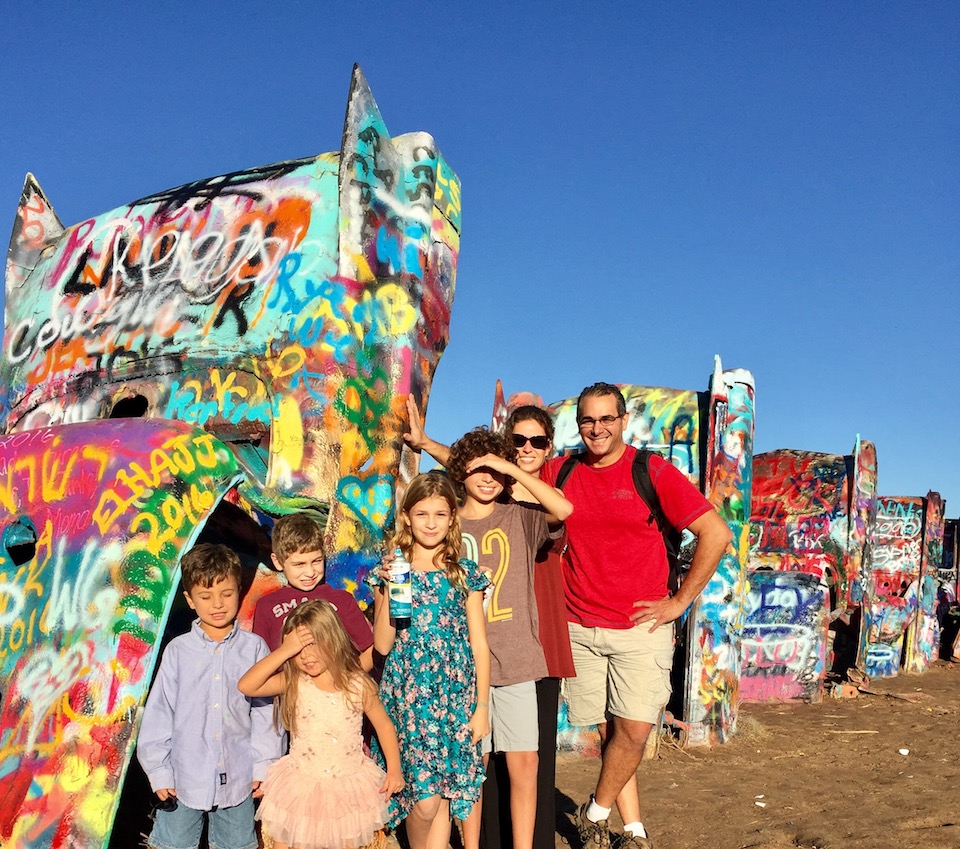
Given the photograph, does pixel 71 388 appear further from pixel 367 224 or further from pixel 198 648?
pixel 198 648

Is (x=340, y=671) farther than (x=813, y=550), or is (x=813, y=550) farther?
(x=813, y=550)

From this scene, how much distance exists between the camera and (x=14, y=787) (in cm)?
420

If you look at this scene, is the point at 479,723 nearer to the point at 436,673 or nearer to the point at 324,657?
the point at 436,673

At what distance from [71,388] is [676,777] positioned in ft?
19.3

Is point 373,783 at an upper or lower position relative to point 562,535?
lower

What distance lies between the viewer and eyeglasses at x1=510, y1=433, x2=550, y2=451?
4.52 metres

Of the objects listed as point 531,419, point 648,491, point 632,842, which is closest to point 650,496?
point 648,491

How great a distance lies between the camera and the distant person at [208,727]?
380cm

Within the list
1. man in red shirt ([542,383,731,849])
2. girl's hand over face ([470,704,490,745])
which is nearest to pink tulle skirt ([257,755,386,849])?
girl's hand over face ([470,704,490,745])

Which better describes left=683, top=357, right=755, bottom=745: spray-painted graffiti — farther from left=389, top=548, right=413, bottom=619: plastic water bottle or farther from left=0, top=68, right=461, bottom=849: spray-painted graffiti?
left=389, top=548, right=413, bottom=619: plastic water bottle

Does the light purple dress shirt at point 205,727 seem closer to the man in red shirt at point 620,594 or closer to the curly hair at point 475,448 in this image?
the curly hair at point 475,448

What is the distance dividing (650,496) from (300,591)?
168 centimetres

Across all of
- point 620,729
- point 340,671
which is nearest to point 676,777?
point 620,729

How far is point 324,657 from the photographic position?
379cm
